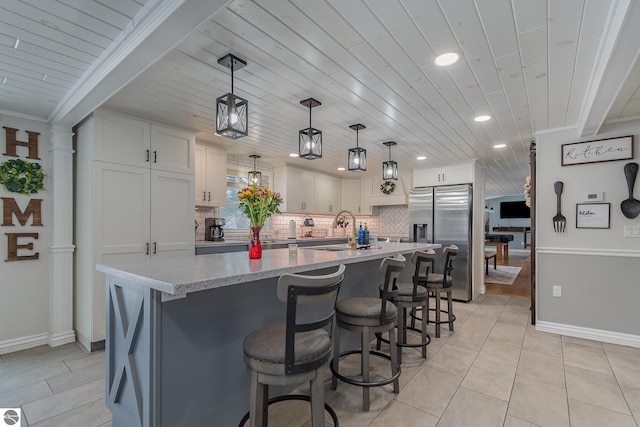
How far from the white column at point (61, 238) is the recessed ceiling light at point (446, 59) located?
141 inches

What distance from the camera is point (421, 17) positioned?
169 cm

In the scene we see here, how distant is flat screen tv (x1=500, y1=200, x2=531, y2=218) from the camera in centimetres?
1327

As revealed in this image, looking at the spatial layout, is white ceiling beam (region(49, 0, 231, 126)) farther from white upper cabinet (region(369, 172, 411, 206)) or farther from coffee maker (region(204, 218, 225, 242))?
white upper cabinet (region(369, 172, 411, 206))

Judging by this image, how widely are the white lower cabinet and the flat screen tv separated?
14133 millimetres

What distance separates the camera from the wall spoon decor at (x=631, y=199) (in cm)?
315

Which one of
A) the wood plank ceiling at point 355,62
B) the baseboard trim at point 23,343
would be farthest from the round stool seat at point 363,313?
the baseboard trim at point 23,343

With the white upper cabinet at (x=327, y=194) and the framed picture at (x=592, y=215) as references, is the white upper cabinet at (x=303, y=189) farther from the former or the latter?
the framed picture at (x=592, y=215)

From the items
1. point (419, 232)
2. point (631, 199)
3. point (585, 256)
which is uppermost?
point (631, 199)

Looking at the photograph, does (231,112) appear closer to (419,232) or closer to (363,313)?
(363,313)

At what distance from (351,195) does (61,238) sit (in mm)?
5054

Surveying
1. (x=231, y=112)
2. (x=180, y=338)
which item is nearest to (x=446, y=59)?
(x=231, y=112)

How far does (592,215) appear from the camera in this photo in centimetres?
339

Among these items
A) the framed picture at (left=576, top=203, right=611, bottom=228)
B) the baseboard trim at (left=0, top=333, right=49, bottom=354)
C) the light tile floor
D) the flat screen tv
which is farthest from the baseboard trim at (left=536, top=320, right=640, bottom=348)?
the flat screen tv

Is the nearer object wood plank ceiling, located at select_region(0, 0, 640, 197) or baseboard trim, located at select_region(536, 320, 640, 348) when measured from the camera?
wood plank ceiling, located at select_region(0, 0, 640, 197)
